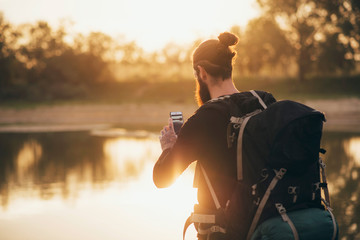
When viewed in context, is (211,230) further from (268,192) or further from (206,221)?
(268,192)

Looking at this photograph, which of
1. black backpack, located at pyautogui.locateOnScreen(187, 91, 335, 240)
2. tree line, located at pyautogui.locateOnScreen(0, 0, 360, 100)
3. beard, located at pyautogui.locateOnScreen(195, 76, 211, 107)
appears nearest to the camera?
black backpack, located at pyautogui.locateOnScreen(187, 91, 335, 240)

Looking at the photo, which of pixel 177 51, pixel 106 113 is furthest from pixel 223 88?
pixel 177 51

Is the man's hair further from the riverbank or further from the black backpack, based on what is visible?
the riverbank

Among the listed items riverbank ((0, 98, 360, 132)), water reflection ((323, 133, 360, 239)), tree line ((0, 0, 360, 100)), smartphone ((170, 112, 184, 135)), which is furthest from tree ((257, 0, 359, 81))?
smartphone ((170, 112, 184, 135))

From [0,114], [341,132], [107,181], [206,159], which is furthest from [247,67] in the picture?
[206,159]

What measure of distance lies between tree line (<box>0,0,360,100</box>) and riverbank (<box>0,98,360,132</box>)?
1214 cm

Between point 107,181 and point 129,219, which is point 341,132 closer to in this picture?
point 107,181

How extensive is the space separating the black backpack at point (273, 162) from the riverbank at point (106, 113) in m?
25.3

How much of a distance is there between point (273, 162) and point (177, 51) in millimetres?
67977

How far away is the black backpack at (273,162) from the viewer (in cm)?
219

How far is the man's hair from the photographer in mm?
2441

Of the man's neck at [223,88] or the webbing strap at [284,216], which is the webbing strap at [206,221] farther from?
the man's neck at [223,88]

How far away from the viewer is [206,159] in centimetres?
239

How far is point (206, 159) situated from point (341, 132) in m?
18.8
